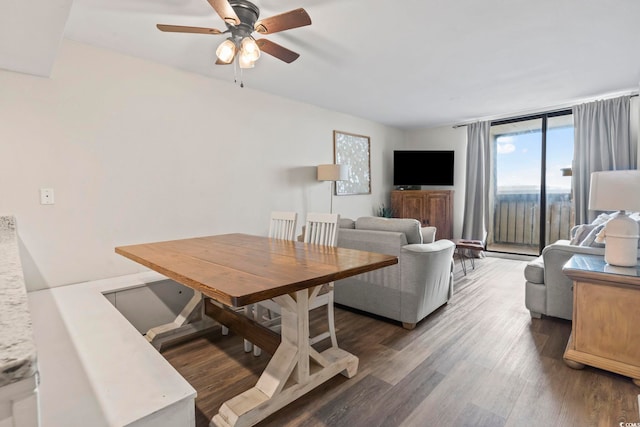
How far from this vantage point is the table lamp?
6.15ft

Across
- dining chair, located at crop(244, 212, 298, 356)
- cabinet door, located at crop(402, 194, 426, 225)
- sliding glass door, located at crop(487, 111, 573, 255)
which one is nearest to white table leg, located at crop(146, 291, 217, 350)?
dining chair, located at crop(244, 212, 298, 356)

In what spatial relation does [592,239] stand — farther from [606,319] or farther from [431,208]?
[431,208]

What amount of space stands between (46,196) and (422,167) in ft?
17.7

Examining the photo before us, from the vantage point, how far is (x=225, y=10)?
1685mm

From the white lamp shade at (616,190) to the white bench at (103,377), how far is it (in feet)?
8.30

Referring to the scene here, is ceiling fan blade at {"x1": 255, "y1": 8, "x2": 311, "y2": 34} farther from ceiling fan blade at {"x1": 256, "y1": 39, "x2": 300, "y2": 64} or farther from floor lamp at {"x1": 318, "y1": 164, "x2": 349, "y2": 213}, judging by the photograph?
floor lamp at {"x1": 318, "y1": 164, "x2": 349, "y2": 213}

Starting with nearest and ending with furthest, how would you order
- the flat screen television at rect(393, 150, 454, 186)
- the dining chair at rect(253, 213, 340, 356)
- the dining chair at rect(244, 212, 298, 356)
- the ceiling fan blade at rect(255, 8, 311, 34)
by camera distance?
the ceiling fan blade at rect(255, 8, 311, 34), the dining chair at rect(253, 213, 340, 356), the dining chair at rect(244, 212, 298, 356), the flat screen television at rect(393, 150, 454, 186)

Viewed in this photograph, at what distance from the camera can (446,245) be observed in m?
2.88

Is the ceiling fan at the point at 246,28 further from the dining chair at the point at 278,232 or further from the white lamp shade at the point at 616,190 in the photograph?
the white lamp shade at the point at 616,190

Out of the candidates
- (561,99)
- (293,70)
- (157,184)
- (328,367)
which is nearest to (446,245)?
(328,367)

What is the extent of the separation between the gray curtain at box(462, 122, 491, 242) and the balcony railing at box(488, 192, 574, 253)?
29 cm

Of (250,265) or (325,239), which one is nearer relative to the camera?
(250,265)

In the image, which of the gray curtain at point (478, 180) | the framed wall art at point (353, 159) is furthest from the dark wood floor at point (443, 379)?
the gray curtain at point (478, 180)

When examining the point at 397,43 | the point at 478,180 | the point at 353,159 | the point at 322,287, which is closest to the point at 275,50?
the point at 397,43
